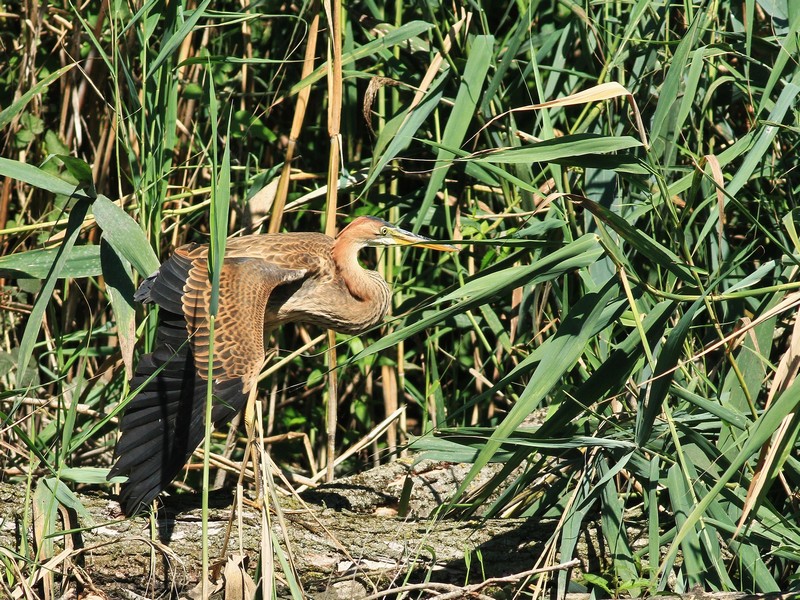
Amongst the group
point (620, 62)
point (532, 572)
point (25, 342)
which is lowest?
point (532, 572)

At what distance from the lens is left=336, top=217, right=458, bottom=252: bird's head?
141 inches

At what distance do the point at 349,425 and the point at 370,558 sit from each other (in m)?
1.42

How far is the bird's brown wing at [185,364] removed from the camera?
2.78 m

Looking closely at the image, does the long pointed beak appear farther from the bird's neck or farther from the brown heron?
the bird's neck

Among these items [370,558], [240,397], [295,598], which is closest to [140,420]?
[240,397]

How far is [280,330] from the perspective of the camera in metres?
4.22

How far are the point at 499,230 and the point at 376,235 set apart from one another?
497 millimetres

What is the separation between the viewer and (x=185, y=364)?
303 cm

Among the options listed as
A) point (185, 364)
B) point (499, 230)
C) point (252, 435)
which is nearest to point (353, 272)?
point (499, 230)

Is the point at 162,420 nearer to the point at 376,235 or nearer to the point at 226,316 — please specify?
the point at 226,316

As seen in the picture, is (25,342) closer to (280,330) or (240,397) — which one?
(240,397)

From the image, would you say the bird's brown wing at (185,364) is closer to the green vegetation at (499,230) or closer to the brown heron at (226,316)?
the brown heron at (226,316)

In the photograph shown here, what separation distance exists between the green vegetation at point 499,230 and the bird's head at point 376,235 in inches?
4.4

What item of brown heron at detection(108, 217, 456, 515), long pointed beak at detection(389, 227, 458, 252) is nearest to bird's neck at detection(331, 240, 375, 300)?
brown heron at detection(108, 217, 456, 515)
